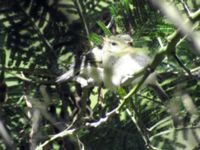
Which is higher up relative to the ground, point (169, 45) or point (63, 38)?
point (169, 45)

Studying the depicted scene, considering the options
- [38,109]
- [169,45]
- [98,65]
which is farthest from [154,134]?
[169,45]

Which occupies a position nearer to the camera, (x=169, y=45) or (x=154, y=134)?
(x=169, y=45)

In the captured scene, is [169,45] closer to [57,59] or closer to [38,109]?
[38,109]

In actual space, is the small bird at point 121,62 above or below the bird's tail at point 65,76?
below

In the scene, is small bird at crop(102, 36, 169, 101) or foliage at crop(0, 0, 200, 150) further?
foliage at crop(0, 0, 200, 150)

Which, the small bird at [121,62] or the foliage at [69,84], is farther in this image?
the foliage at [69,84]

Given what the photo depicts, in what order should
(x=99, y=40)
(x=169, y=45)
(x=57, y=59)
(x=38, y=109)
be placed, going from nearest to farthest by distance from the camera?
(x=169, y=45) < (x=38, y=109) < (x=99, y=40) < (x=57, y=59)

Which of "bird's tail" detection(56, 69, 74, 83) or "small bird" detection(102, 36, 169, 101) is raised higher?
"bird's tail" detection(56, 69, 74, 83)

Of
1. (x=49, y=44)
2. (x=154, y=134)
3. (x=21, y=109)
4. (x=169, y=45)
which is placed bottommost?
(x=154, y=134)
